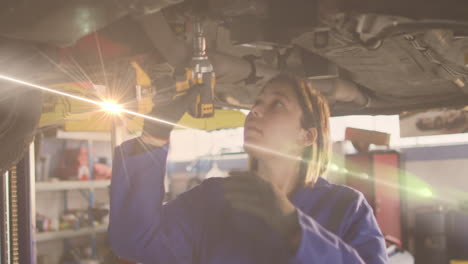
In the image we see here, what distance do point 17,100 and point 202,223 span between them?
680 mm

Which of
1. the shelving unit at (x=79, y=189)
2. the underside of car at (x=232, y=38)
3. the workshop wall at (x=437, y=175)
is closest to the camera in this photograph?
the underside of car at (x=232, y=38)

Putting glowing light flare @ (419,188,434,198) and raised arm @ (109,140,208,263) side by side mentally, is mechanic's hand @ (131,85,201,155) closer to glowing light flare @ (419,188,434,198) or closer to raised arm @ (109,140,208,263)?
raised arm @ (109,140,208,263)

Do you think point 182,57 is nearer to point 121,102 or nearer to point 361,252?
point 121,102

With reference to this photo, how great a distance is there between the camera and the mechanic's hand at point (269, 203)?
1.15 metres

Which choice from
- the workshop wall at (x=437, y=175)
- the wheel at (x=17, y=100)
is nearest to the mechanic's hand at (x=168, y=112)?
the wheel at (x=17, y=100)

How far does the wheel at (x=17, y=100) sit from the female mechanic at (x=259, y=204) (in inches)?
11.6

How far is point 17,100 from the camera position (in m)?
1.27

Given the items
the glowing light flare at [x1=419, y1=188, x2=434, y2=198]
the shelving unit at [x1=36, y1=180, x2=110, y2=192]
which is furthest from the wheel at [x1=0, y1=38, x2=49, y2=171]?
the glowing light flare at [x1=419, y1=188, x2=434, y2=198]

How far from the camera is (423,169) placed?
562 cm

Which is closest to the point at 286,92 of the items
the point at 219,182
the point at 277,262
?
the point at 219,182

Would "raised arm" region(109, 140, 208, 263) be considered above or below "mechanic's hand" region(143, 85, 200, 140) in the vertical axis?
below

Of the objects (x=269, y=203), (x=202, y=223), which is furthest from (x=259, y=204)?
(x=202, y=223)

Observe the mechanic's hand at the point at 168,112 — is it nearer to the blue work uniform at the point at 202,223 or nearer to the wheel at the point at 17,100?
the blue work uniform at the point at 202,223

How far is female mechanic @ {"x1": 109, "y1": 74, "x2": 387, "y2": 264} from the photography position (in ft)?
3.83
